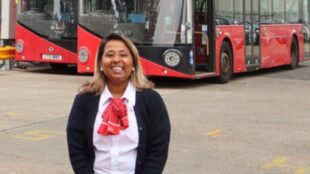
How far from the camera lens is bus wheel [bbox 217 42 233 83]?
14.3 meters

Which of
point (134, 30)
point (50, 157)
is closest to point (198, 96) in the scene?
point (134, 30)

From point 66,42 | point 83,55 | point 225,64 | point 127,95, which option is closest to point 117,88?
point 127,95

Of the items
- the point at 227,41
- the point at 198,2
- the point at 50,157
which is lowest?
the point at 50,157

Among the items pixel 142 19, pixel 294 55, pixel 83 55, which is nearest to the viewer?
pixel 142 19

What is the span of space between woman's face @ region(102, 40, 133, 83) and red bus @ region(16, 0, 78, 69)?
1317 cm

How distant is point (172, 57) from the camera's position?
42.2 ft

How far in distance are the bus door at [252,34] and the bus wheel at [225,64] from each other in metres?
1.12

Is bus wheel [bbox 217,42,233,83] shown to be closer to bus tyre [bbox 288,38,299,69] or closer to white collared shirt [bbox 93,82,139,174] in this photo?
bus tyre [bbox 288,38,299,69]

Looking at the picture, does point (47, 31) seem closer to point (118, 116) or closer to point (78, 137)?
point (78, 137)

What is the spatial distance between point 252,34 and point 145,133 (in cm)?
1318

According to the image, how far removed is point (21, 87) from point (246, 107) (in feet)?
17.8

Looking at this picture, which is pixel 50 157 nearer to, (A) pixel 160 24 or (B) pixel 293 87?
(A) pixel 160 24

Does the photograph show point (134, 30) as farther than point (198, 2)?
No

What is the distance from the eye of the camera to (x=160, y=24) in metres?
13.0
